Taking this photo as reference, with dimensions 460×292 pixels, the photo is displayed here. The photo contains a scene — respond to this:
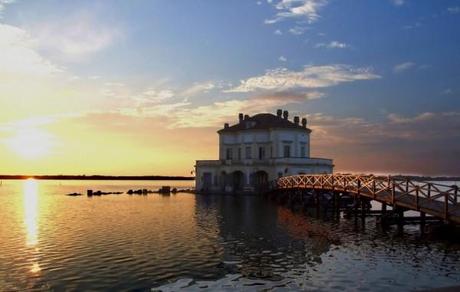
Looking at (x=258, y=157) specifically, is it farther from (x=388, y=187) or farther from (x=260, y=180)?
(x=388, y=187)

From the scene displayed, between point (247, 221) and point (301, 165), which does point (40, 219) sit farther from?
point (301, 165)

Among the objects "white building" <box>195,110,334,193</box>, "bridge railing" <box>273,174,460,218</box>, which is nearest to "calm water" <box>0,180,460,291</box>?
"bridge railing" <box>273,174,460,218</box>

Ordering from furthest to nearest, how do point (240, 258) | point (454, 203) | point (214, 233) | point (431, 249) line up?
point (214, 233) → point (454, 203) → point (431, 249) → point (240, 258)

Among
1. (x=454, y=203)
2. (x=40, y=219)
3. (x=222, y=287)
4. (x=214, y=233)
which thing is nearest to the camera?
(x=222, y=287)

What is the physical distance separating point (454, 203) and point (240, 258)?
12.4 m

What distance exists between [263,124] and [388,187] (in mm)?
45760

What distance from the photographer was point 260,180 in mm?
74688

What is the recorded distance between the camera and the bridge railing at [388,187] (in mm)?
25594

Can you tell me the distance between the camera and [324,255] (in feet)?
70.9

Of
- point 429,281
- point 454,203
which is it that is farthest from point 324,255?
point 454,203

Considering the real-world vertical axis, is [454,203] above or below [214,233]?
above

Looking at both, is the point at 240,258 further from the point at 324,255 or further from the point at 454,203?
the point at 454,203

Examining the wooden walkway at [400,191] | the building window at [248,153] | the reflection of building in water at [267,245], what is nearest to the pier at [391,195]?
the wooden walkway at [400,191]

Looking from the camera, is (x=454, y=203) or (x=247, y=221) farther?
(x=247, y=221)
